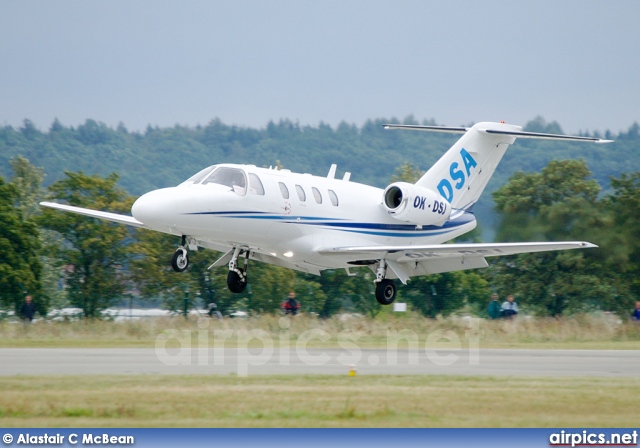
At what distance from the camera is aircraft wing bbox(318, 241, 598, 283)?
20594 mm

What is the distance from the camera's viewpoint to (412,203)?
22.2 metres

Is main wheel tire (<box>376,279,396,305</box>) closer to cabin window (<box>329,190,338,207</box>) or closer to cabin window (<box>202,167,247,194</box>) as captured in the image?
cabin window (<box>329,190,338,207</box>)

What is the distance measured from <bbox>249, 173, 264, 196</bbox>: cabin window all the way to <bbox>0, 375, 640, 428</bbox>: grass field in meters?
5.56

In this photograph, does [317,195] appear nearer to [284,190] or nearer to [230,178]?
[284,190]

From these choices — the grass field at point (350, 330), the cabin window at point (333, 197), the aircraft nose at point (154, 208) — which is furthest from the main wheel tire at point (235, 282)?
the aircraft nose at point (154, 208)

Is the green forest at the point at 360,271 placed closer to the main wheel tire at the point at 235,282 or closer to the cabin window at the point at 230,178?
the main wheel tire at the point at 235,282

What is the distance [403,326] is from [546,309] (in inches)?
259

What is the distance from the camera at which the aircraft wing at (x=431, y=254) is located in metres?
20.6

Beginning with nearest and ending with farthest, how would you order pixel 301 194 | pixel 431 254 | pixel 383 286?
1. pixel 301 194
2. pixel 431 254
3. pixel 383 286

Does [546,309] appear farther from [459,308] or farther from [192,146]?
[192,146]

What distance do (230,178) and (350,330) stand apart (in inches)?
271

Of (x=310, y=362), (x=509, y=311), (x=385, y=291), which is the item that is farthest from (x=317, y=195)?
(x=509, y=311)

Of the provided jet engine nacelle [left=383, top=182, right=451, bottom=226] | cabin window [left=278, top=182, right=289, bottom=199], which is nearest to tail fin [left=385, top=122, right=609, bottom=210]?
jet engine nacelle [left=383, top=182, right=451, bottom=226]

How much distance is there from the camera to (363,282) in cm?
3297
